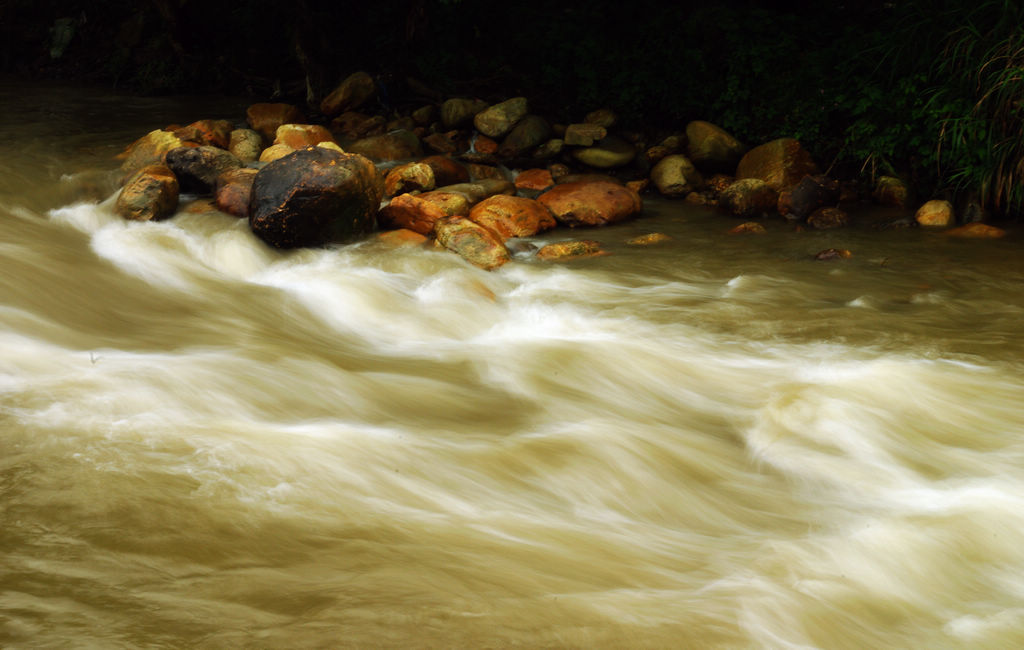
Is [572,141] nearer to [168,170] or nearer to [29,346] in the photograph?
[168,170]

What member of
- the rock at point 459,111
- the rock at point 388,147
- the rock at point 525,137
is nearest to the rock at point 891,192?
the rock at point 525,137

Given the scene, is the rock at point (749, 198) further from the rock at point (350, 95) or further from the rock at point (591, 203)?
the rock at point (350, 95)

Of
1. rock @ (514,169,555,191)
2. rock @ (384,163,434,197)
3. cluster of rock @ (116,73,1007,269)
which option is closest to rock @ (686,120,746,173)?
cluster of rock @ (116,73,1007,269)

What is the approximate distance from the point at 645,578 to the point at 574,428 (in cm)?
125

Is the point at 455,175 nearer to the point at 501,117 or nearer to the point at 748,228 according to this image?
the point at 501,117

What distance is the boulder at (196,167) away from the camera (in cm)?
722

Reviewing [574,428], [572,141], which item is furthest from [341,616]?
[572,141]

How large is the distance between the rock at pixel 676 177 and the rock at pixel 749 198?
2.20 ft

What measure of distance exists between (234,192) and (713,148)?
15.8ft

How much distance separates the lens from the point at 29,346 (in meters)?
3.57

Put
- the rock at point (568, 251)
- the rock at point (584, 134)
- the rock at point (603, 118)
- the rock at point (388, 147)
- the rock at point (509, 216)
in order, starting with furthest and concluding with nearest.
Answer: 1. the rock at point (603, 118)
2. the rock at point (584, 134)
3. the rock at point (388, 147)
4. the rock at point (509, 216)
5. the rock at point (568, 251)

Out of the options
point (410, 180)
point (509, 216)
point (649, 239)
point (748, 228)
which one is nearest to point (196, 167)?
point (410, 180)

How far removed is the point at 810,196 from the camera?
7.40m

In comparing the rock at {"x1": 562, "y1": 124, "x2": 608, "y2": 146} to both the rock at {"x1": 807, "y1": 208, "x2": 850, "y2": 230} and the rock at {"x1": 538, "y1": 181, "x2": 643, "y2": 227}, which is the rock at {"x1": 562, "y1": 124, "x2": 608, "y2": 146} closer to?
the rock at {"x1": 538, "y1": 181, "x2": 643, "y2": 227}
